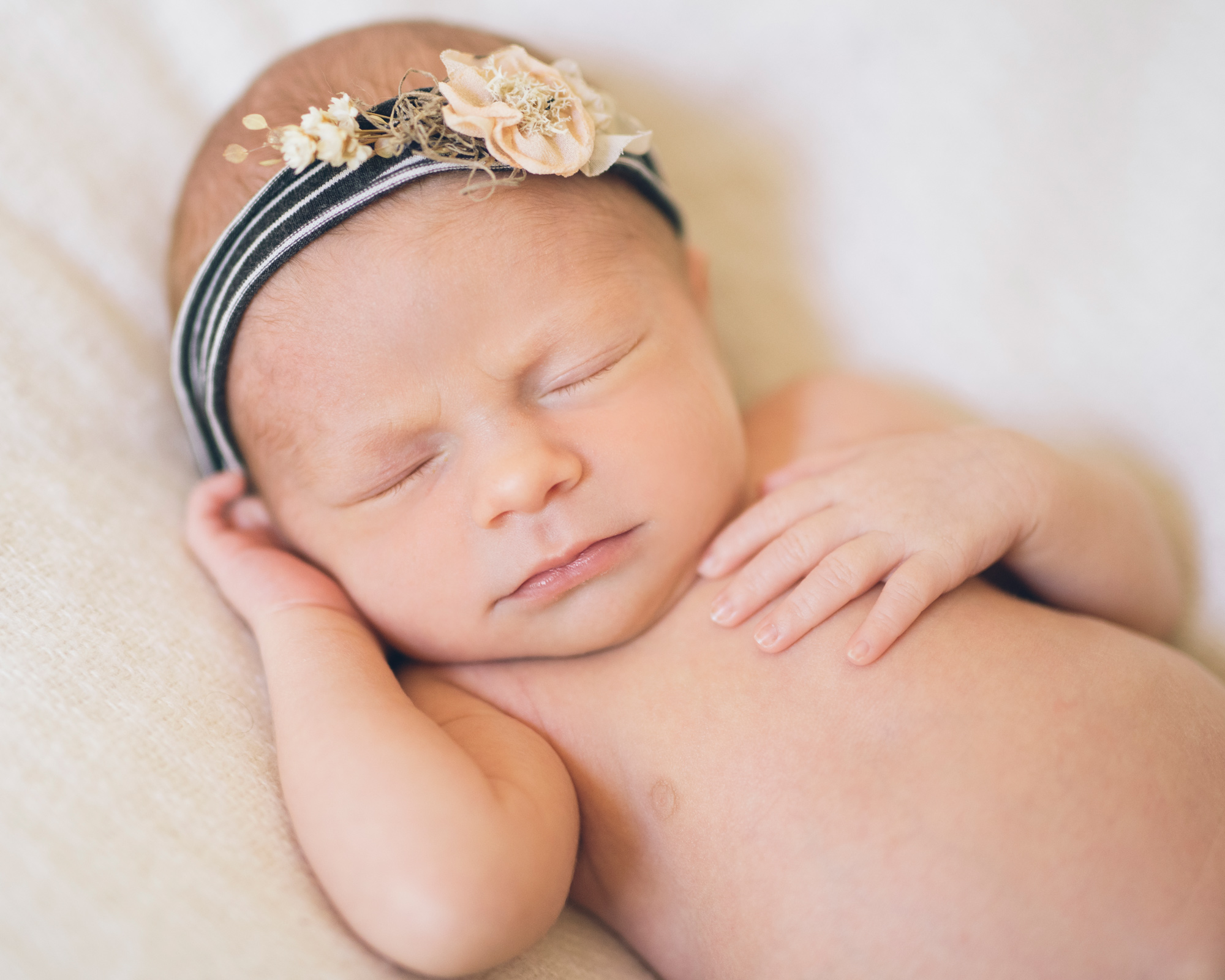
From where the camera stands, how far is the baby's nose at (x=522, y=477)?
1246mm

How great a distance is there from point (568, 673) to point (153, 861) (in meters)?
0.64

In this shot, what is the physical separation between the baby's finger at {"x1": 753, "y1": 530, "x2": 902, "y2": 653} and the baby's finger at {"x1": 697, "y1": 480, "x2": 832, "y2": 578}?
107mm

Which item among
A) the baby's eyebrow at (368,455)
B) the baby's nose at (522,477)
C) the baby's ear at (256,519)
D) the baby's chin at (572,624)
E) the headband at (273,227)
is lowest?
the baby's chin at (572,624)

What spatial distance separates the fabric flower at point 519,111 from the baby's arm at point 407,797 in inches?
29.1

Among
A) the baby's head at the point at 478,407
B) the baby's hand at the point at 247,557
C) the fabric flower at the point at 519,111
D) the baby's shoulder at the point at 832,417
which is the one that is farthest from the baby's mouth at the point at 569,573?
the fabric flower at the point at 519,111

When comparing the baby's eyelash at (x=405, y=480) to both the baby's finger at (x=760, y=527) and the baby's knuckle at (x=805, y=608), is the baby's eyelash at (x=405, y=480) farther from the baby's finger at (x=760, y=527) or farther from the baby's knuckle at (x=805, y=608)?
the baby's knuckle at (x=805, y=608)

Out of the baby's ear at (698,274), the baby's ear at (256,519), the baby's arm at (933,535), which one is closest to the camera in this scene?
the baby's arm at (933,535)

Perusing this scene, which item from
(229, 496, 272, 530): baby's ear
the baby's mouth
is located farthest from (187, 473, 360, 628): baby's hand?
the baby's mouth

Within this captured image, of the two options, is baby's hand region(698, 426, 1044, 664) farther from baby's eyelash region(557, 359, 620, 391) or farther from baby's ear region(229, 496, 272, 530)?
baby's ear region(229, 496, 272, 530)

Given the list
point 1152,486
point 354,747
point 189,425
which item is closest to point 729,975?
point 354,747

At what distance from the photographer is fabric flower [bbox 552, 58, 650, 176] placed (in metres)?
1.38

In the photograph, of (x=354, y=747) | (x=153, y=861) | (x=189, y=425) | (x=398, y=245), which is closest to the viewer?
(x=153, y=861)

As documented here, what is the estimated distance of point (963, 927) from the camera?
3.68 ft

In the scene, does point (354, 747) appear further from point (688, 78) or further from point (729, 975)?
point (688, 78)
